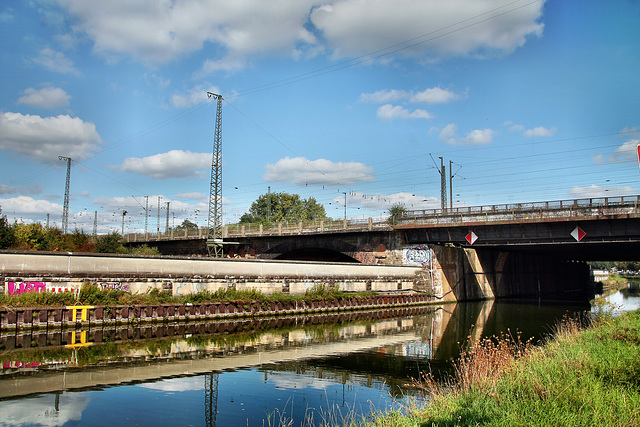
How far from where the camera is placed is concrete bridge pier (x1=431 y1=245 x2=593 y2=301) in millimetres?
50344

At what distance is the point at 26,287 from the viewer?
25.2 m

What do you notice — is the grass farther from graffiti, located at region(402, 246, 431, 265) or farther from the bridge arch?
the bridge arch

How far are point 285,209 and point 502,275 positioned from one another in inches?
2998

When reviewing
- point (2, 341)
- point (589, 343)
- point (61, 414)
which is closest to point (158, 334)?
point (2, 341)

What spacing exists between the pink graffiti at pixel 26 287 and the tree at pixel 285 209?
95.4 meters

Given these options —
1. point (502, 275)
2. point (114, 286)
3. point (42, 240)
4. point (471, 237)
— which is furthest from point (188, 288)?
point (502, 275)

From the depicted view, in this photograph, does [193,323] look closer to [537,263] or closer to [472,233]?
[472,233]

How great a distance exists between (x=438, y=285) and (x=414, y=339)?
960 inches

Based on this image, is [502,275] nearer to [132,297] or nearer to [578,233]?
[578,233]

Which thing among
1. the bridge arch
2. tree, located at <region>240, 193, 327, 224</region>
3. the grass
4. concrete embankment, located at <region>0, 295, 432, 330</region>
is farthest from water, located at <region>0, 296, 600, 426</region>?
tree, located at <region>240, 193, 327, 224</region>

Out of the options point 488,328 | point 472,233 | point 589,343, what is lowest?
point 488,328

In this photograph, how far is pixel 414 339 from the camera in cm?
2558

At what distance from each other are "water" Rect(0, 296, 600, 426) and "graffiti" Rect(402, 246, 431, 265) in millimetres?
19504

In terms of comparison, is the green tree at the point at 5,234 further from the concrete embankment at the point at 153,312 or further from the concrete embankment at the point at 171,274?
the concrete embankment at the point at 153,312
